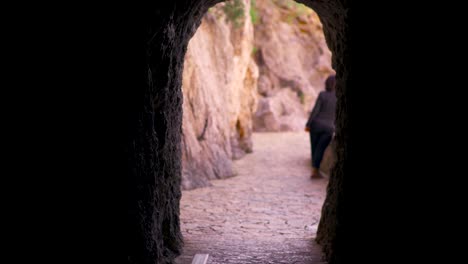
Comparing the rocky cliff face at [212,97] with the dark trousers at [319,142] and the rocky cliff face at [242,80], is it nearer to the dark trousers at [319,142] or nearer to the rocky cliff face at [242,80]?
the rocky cliff face at [242,80]

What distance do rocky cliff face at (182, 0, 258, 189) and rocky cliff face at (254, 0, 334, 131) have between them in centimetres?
813

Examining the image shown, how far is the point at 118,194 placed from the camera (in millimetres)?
3285

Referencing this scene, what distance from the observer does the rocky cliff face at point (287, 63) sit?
21.7 m

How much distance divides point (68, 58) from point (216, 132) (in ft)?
22.6

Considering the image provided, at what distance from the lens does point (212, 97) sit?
1007 centimetres

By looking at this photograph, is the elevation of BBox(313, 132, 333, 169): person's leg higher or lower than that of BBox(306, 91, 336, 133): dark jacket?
lower

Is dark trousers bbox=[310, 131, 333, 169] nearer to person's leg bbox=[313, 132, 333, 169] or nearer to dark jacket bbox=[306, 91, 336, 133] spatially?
person's leg bbox=[313, 132, 333, 169]

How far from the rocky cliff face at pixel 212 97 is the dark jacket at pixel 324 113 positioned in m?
2.11

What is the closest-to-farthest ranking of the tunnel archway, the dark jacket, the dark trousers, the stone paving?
the tunnel archway < the stone paving < the dark jacket < the dark trousers

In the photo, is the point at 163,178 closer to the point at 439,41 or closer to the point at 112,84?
the point at 112,84

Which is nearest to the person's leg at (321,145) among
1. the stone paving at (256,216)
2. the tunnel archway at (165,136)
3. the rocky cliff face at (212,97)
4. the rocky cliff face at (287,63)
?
the stone paving at (256,216)

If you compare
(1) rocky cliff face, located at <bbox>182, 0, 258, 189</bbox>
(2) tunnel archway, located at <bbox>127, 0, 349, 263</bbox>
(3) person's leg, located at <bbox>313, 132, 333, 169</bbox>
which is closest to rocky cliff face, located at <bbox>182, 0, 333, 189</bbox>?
(1) rocky cliff face, located at <bbox>182, 0, 258, 189</bbox>

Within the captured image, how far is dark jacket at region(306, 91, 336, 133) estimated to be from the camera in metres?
8.23

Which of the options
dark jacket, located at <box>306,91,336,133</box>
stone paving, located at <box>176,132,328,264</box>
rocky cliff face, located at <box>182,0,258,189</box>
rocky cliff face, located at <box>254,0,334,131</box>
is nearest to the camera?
stone paving, located at <box>176,132,328,264</box>
